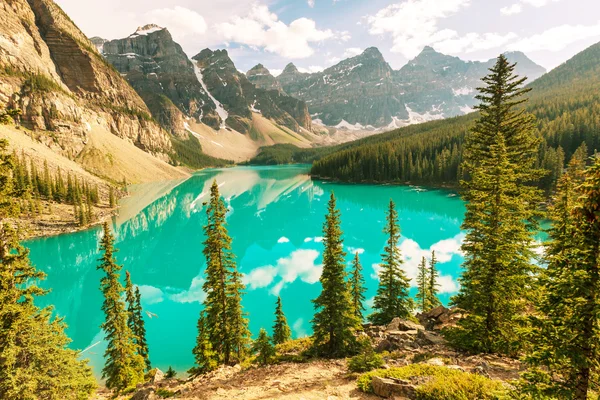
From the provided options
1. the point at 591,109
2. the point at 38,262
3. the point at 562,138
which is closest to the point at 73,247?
the point at 38,262

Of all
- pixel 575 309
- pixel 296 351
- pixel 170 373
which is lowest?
pixel 170 373

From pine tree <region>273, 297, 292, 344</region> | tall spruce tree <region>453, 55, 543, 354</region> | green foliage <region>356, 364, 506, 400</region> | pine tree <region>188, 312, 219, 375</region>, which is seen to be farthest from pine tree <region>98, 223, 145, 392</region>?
tall spruce tree <region>453, 55, 543, 354</region>

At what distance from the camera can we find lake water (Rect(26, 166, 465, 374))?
106 feet

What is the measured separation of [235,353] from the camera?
72.8 feet

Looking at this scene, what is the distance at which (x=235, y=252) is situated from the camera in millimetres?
52969

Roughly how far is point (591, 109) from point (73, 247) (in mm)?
168803

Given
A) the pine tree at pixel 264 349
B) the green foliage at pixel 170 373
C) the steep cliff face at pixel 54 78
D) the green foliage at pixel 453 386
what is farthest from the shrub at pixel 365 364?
the steep cliff face at pixel 54 78

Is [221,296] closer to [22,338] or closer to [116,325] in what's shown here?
[116,325]

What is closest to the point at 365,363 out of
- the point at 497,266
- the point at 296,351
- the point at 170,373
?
the point at 296,351

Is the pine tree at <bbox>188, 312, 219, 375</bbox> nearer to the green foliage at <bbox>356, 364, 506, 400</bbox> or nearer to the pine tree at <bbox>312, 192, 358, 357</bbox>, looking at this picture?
the pine tree at <bbox>312, 192, 358, 357</bbox>

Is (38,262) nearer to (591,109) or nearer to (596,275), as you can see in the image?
(596,275)

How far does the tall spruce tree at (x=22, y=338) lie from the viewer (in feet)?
37.6

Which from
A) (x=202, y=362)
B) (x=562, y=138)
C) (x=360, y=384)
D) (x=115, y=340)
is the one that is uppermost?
(x=562, y=138)

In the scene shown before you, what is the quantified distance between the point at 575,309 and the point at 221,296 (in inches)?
764
